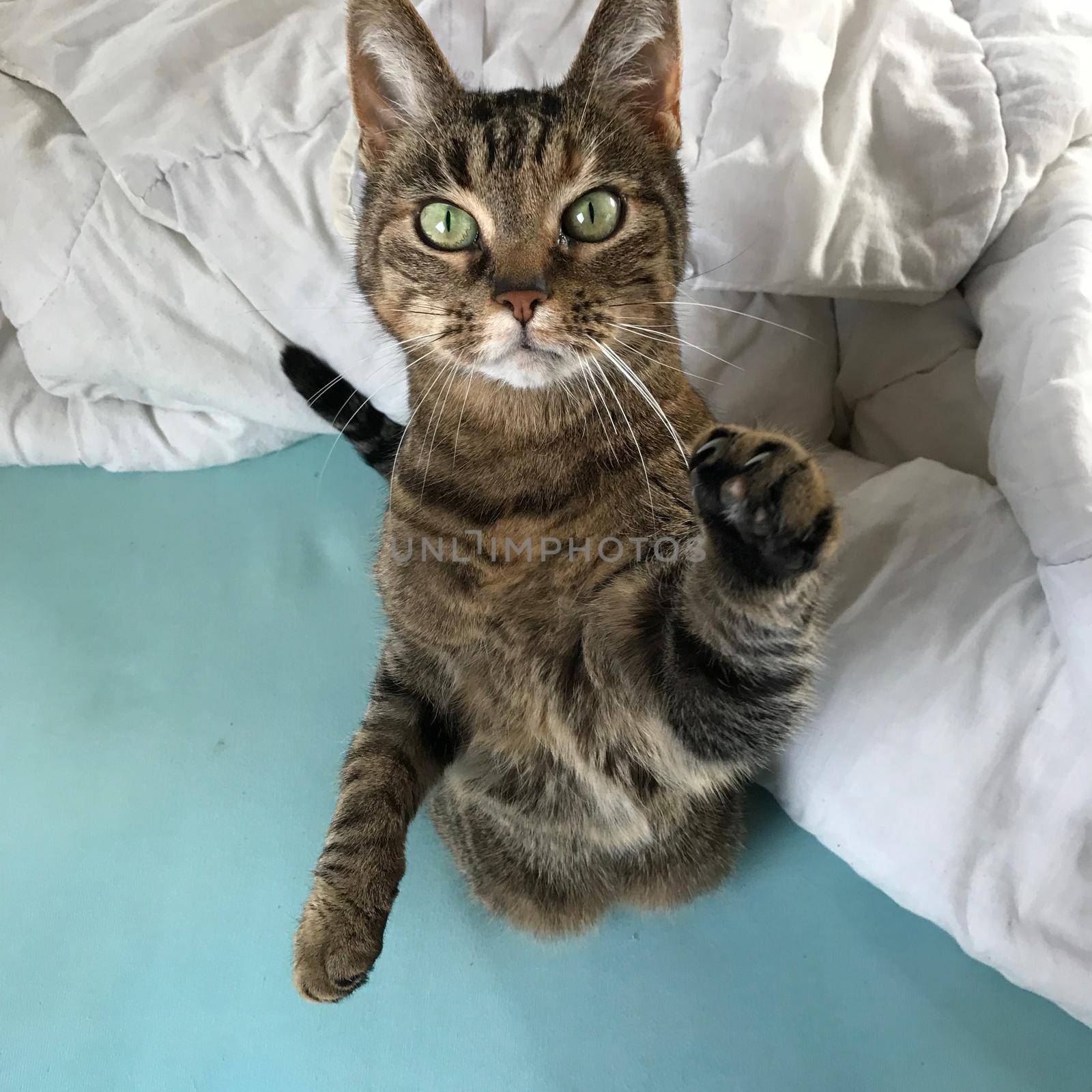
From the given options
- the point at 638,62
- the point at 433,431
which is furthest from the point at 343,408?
the point at 638,62

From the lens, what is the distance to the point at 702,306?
1018mm

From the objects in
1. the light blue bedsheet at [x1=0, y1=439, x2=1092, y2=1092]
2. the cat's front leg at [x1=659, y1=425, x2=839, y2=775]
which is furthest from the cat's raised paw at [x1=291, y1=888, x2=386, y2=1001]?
the cat's front leg at [x1=659, y1=425, x2=839, y2=775]

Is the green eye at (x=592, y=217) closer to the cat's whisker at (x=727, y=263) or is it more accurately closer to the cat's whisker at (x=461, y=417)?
the cat's whisker at (x=461, y=417)

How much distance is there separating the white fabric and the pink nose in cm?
33

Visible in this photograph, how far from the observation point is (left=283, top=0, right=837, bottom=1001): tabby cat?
2.29ft

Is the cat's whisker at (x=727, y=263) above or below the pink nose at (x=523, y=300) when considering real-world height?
below

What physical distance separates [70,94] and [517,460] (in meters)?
1.07

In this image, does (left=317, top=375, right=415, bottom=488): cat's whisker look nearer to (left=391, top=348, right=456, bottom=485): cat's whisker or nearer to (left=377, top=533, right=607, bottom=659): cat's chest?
(left=391, top=348, right=456, bottom=485): cat's whisker

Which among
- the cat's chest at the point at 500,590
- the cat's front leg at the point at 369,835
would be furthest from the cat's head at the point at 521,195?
the cat's front leg at the point at 369,835

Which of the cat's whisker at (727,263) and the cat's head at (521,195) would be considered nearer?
the cat's head at (521,195)

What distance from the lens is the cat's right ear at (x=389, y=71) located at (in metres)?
0.78

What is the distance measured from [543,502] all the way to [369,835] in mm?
384

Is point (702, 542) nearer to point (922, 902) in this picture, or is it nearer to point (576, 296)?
point (576, 296)

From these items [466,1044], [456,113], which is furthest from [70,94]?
[466,1044]
